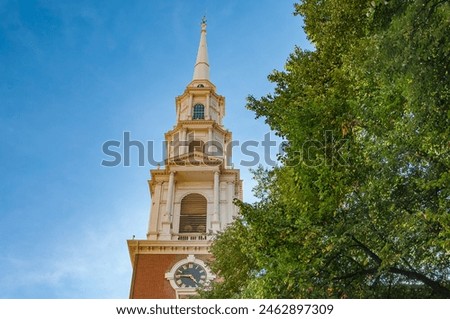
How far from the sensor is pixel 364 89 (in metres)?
12.9

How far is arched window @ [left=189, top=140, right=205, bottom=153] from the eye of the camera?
45844 mm

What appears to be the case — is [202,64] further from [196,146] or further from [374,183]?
[374,183]

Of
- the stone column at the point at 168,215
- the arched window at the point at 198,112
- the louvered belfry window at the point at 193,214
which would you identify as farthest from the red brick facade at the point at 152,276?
the arched window at the point at 198,112

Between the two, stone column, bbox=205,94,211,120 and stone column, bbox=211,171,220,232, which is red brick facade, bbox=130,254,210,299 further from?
stone column, bbox=205,94,211,120

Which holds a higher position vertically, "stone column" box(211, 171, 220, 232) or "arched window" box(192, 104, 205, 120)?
"arched window" box(192, 104, 205, 120)

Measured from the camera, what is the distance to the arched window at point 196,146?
45844 millimetres

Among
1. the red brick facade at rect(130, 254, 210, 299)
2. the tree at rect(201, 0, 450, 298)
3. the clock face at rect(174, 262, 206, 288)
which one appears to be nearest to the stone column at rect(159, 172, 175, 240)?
the red brick facade at rect(130, 254, 210, 299)

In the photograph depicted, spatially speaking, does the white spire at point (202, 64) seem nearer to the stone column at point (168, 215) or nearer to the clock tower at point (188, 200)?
the clock tower at point (188, 200)

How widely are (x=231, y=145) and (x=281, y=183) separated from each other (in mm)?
33487

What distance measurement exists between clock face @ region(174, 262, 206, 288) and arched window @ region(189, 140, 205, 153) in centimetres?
1111
